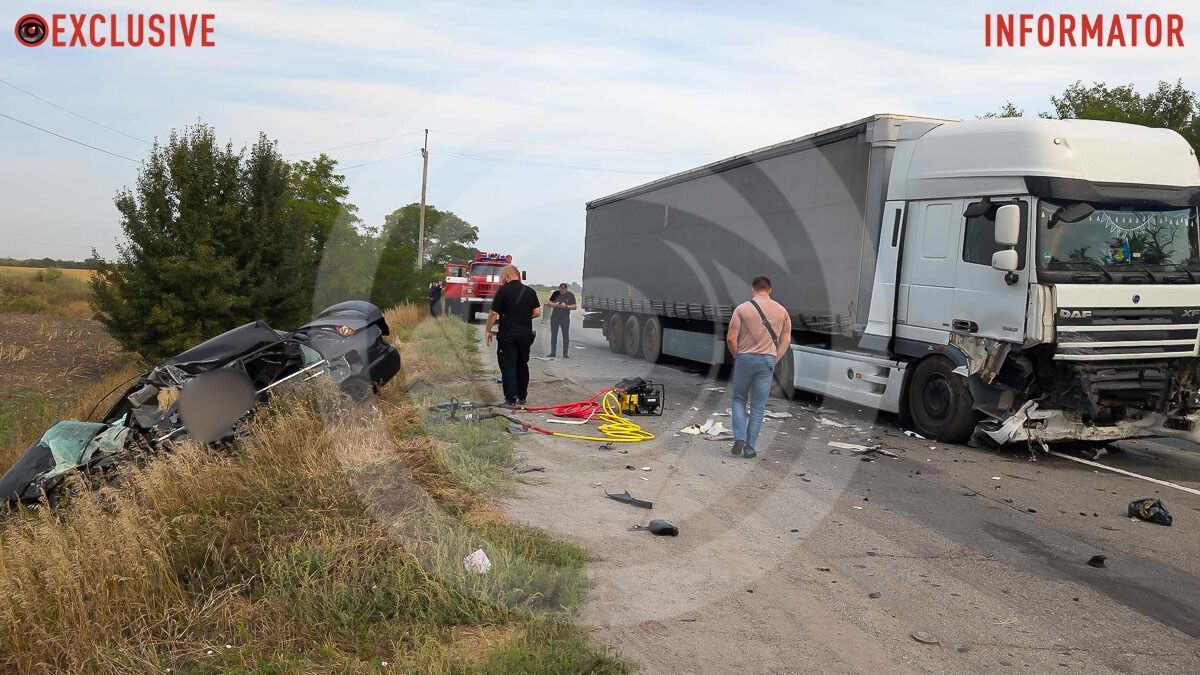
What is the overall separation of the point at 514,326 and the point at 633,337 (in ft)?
30.5

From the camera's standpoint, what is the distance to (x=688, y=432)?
9.97m

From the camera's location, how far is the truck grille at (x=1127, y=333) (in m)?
8.54

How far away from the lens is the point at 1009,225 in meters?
8.72

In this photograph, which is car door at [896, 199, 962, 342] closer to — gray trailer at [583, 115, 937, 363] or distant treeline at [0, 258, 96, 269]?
gray trailer at [583, 115, 937, 363]

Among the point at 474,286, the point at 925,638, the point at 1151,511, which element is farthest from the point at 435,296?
the point at 925,638

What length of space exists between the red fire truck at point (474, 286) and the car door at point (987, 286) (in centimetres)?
2394

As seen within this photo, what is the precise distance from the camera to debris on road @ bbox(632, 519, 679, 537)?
231 inches

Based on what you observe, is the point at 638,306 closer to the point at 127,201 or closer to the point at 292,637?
the point at 127,201

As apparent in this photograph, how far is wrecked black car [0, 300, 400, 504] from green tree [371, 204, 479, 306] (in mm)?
18663

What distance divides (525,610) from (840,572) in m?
2.10

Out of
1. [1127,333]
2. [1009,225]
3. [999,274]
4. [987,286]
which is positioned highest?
[1009,225]

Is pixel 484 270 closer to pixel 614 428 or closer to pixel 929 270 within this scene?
pixel 614 428

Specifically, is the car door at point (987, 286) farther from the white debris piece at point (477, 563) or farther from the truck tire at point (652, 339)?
the truck tire at point (652, 339)

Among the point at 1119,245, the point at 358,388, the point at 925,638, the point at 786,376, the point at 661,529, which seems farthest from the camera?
the point at 786,376
